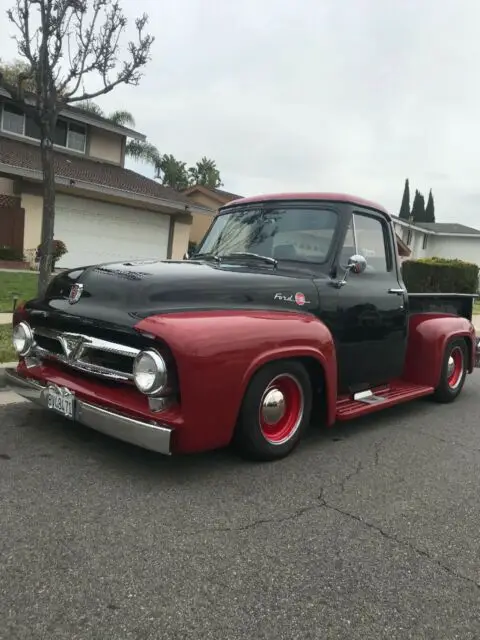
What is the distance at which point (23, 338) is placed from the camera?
4.25m

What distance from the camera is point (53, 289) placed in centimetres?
435

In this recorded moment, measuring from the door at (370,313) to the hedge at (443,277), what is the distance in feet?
55.6

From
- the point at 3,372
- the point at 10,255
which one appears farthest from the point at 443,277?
the point at 3,372

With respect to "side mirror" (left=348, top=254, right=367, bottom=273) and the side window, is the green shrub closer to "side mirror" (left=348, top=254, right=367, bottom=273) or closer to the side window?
the side window

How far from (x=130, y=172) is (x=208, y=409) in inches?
879

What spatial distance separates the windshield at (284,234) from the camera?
475 centimetres

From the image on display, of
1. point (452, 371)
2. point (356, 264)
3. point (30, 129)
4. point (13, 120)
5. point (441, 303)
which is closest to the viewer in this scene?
point (356, 264)

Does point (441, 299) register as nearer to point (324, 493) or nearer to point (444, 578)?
point (324, 493)

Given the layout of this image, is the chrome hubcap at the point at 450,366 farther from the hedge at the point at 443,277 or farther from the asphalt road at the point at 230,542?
the hedge at the point at 443,277

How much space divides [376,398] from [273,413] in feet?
4.61

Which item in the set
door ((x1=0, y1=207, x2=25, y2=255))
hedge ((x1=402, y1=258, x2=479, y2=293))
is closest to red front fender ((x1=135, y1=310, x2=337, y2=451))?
door ((x1=0, y1=207, x2=25, y2=255))

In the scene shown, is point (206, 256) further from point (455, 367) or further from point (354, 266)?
point (455, 367)

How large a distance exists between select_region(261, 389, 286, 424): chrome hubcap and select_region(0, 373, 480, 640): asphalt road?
337 millimetres

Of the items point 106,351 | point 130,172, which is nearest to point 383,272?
point 106,351
